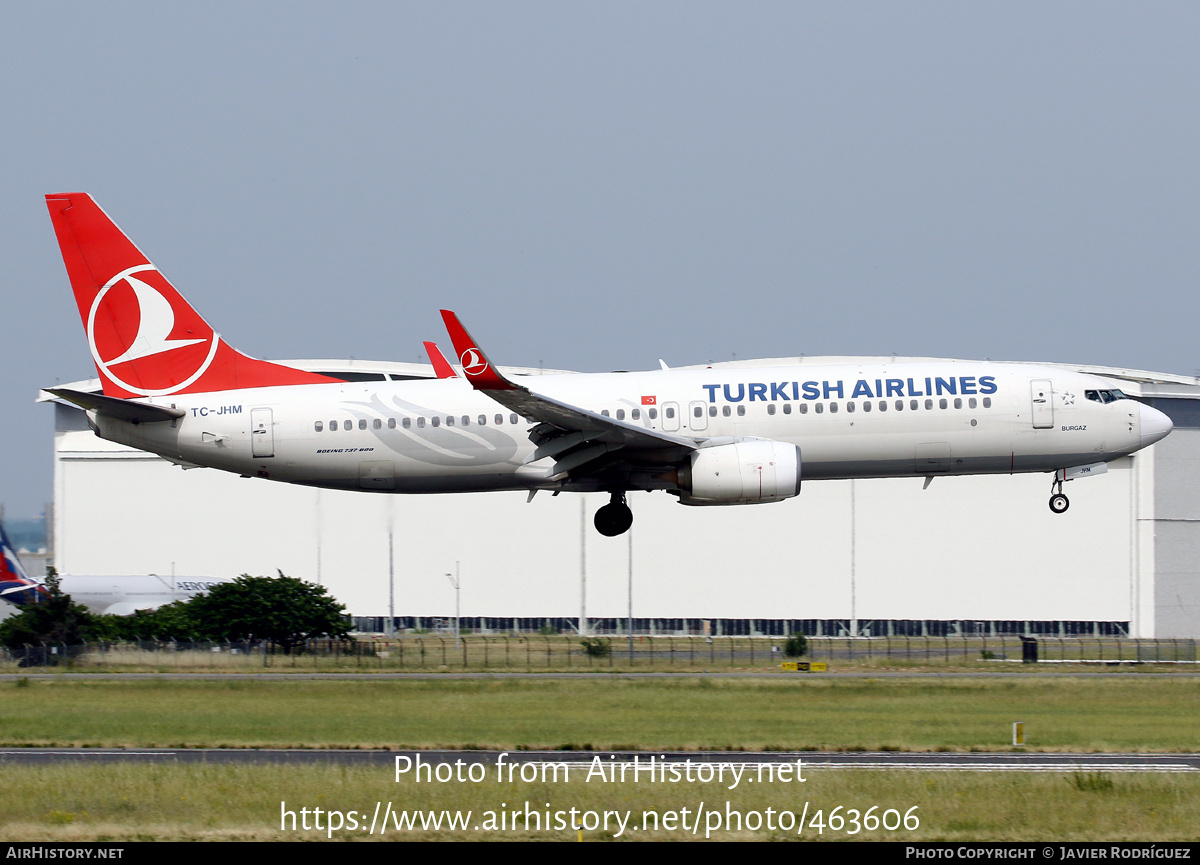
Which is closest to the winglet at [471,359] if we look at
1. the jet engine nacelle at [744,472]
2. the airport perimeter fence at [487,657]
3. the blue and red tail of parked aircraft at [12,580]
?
the jet engine nacelle at [744,472]

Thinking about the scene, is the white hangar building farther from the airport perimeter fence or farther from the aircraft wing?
the aircraft wing

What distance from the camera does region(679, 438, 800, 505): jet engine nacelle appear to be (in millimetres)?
30516

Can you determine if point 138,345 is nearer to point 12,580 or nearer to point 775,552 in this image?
point 12,580

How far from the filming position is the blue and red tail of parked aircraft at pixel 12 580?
67000 millimetres

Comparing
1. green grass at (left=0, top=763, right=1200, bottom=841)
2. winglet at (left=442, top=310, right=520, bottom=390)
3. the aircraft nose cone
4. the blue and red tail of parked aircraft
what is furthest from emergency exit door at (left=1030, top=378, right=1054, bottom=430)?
the blue and red tail of parked aircraft

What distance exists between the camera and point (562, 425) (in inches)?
1217

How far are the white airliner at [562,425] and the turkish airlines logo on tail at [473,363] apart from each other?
331cm

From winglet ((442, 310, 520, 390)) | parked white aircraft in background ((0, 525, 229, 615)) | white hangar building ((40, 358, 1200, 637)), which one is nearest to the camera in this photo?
winglet ((442, 310, 520, 390))

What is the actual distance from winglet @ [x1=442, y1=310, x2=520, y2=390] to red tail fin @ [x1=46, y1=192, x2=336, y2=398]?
286 inches

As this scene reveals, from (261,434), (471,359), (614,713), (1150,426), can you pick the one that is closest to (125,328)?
(261,434)

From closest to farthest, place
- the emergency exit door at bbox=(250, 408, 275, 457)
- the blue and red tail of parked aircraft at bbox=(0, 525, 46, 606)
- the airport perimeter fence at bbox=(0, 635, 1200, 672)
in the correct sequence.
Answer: the emergency exit door at bbox=(250, 408, 275, 457)
the airport perimeter fence at bbox=(0, 635, 1200, 672)
the blue and red tail of parked aircraft at bbox=(0, 525, 46, 606)

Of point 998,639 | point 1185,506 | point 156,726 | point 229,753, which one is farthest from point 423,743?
point 1185,506
